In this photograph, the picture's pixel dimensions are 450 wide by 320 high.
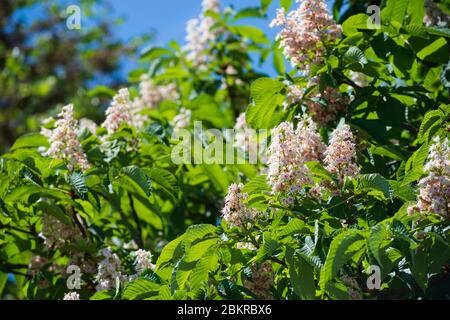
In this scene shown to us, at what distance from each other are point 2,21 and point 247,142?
1421cm

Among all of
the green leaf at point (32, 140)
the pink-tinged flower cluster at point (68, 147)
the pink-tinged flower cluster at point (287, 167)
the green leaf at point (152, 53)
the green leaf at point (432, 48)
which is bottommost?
the pink-tinged flower cluster at point (287, 167)

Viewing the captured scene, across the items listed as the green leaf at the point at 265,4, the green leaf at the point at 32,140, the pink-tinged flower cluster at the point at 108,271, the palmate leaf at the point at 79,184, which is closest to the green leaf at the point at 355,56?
the green leaf at the point at 265,4

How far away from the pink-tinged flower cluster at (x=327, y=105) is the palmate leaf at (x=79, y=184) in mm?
1189

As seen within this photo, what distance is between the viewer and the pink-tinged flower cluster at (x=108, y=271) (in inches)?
156

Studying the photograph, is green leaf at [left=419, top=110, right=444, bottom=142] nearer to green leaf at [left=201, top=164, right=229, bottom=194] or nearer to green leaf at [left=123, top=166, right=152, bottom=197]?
green leaf at [left=123, top=166, right=152, bottom=197]

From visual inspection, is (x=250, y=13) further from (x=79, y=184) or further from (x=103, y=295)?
(x=103, y=295)

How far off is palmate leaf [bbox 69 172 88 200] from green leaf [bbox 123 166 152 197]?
8.4 inches

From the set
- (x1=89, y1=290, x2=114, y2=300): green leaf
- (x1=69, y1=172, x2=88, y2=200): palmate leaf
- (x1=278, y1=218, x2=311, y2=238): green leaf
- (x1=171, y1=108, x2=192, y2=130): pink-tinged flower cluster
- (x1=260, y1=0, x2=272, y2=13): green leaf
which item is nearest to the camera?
(x1=278, y1=218, x2=311, y2=238): green leaf

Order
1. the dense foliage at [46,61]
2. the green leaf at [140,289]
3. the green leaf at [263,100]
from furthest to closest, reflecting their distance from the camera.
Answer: the dense foliage at [46,61]
the green leaf at [263,100]
the green leaf at [140,289]

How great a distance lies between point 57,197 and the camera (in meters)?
4.13

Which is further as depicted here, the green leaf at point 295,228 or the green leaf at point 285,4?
the green leaf at point 285,4

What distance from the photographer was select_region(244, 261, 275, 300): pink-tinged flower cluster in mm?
3393

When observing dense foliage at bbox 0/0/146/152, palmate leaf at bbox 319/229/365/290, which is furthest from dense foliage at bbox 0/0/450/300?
dense foliage at bbox 0/0/146/152

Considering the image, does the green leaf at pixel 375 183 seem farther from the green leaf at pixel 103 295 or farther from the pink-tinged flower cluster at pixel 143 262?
the green leaf at pixel 103 295
